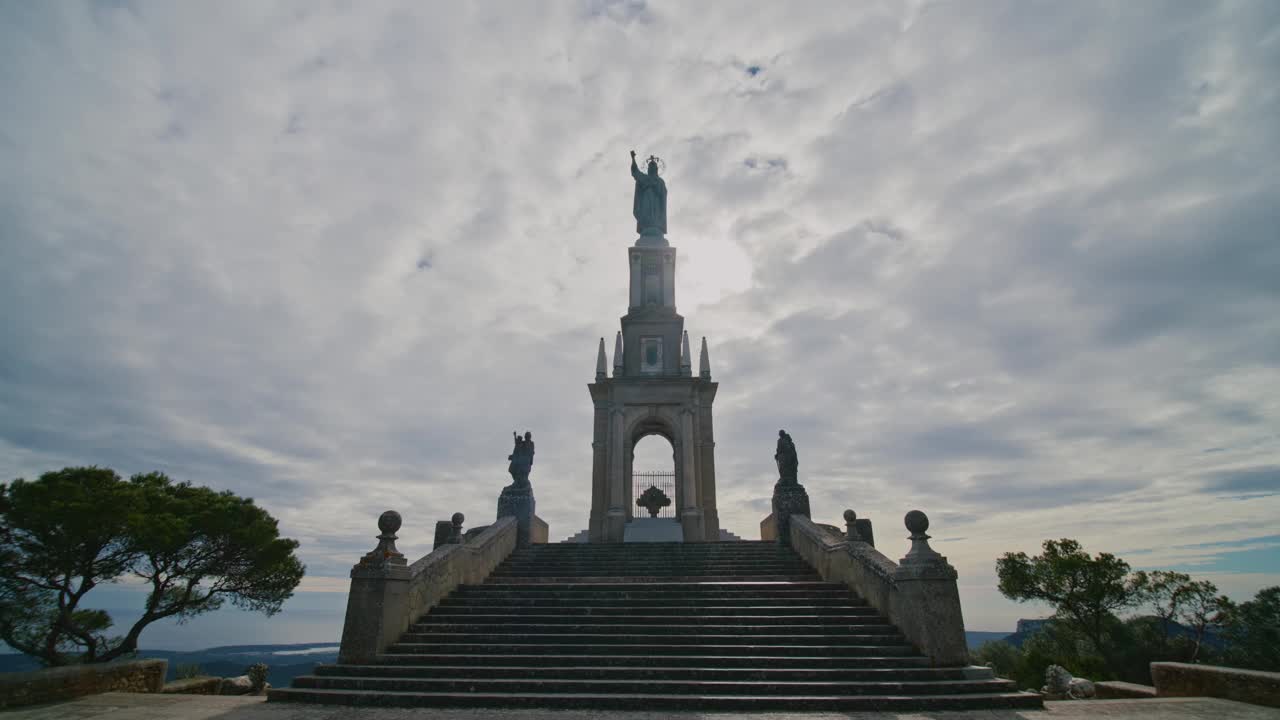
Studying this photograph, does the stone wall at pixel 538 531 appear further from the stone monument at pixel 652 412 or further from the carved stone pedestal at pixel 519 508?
the stone monument at pixel 652 412

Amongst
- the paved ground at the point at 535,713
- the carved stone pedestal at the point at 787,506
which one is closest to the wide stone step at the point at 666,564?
the carved stone pedestal at the point at 787,506

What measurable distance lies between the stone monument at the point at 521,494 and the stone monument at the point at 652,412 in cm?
558

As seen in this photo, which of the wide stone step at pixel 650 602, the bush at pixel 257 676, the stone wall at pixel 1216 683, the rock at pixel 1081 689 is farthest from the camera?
the bush at pixel 257 676

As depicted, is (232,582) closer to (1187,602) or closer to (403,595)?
(403,595)

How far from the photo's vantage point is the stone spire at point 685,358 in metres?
24.8

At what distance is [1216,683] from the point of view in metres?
8.10

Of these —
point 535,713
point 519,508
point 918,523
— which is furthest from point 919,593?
point 519,508

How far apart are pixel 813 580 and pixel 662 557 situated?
3.64m

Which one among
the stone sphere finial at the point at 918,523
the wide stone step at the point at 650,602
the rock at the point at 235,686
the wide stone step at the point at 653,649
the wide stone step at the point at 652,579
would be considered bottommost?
the rock at the point at 235,686

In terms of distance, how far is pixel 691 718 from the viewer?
6992 mm

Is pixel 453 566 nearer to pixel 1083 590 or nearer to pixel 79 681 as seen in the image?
pixel 79 681

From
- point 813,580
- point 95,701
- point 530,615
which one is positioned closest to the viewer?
point 95,701

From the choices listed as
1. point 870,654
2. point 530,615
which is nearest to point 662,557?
point 530,615

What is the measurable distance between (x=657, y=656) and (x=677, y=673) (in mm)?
529
